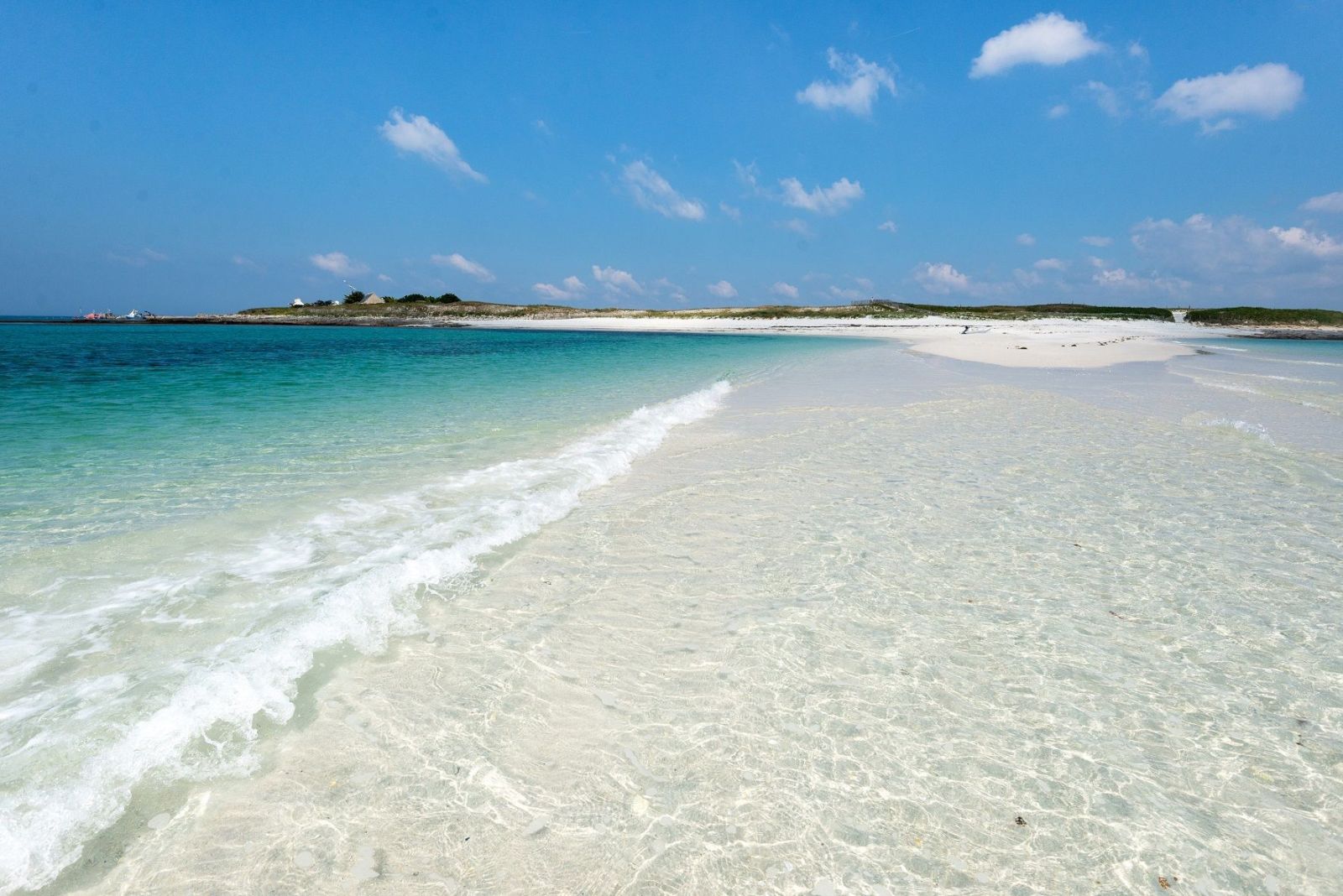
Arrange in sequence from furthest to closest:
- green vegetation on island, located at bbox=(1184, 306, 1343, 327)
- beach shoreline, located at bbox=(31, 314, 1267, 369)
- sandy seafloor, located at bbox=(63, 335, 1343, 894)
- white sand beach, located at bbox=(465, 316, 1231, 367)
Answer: green vegetation on island, located at bbox=(1184, 306, 1343, 327) < beach shoreline, located at bbox=(31, 314, 1267, 369) < white sand beach, located at bbox=(465, 316, 1231, 367) < sandy seafloor, located at bbox=(63, 335, 1343, 894)

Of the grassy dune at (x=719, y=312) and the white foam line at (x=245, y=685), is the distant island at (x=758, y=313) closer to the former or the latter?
the grassy dune at (x=719, y=312)

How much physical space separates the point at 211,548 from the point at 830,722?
536 centimetres

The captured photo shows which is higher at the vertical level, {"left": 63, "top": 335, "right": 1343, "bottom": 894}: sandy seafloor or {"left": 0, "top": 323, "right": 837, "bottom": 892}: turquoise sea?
{"left": 0, "top": 323, "right": 837, "bottom": 892}: turquoise sea

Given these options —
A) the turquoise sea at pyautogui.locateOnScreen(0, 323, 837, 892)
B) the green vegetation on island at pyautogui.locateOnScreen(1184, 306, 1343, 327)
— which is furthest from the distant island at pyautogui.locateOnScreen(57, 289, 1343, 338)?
the turquoise sea at pyautogui.locateOnScreen(0, 323, 837, 892)

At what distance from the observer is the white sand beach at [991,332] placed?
31875mm

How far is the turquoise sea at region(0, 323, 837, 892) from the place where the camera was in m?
3.02

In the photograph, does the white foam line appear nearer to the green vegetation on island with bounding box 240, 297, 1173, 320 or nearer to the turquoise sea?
the turquoise sea

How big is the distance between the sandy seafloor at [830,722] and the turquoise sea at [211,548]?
32cm

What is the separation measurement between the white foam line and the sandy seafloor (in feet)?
0.60

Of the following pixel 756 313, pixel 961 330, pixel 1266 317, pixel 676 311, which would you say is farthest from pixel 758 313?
pixel 1266 317

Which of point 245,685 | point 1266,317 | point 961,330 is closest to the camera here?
point 245,685

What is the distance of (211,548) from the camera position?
550cm

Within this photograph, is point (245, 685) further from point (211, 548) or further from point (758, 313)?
point (758, 313)

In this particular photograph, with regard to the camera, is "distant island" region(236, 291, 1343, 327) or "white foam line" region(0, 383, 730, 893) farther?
"distant island" region(236, 291, 1343, 327)
